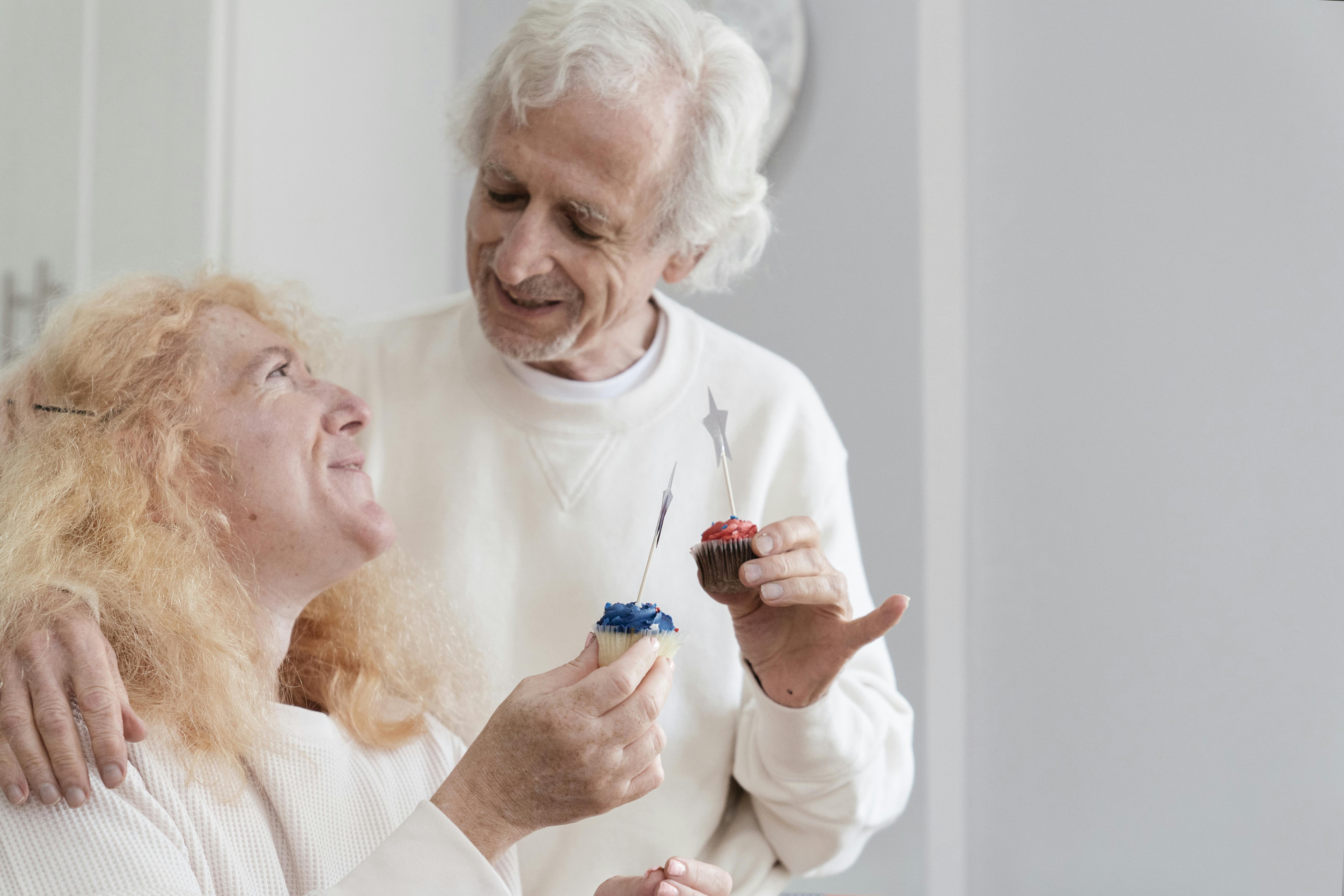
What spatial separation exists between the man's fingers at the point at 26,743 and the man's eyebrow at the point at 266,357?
18.4 inches

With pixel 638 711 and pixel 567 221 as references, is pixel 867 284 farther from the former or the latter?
pixel 638 711

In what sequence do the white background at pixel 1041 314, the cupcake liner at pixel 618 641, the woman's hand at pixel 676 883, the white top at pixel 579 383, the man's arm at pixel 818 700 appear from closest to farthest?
1. the cupcake liner at pixel 618 641
2. the woman's hand at pixel 676 883
3. the man's arm at pixel 818 700
4. the white top at pixel 579 383
5. the white background at pixel 1041 314

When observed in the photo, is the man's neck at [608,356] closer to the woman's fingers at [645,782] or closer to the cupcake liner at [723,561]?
the cupcake liner at [723,561]

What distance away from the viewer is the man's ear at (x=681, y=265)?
1.76 metres

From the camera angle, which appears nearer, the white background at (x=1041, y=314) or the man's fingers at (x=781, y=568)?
the man's fingers at (x=781, y=568)

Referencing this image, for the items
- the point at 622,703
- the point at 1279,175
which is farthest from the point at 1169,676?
the point at 622,703

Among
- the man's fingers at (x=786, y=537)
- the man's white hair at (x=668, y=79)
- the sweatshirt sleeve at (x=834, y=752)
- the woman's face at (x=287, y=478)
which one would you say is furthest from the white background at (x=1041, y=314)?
the man's fingers at (x=786, y=537)

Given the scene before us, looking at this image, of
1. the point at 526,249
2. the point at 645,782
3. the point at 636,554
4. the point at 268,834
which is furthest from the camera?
the point at 636,554

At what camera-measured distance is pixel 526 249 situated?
156cm

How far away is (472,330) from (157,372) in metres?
0.57

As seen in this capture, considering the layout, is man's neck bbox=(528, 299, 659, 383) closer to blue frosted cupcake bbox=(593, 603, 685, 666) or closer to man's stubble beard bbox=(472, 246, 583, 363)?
man's stubble beard bbox=(472, 246, 583, 363)

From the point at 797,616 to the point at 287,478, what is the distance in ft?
2.15

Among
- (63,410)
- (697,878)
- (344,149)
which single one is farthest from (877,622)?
(344,149)

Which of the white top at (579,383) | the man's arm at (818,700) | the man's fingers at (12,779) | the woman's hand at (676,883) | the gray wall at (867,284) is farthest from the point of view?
the gray wall at (867,284)
